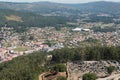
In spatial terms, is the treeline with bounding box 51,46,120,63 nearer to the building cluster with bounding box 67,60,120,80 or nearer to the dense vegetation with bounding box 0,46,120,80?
the dense vegetation with bounding box 0,46,120,80

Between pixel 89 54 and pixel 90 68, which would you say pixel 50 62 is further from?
pixel 90 68

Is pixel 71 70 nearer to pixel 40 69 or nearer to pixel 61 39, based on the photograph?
pixel 40 69

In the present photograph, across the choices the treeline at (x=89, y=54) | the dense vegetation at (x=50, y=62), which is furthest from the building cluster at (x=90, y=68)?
the treeline at (x=89, y=54)

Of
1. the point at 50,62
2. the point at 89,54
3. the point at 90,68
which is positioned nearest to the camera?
the point at 90,68

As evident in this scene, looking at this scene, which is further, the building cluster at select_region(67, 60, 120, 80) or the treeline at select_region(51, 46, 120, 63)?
the treeline at select_region(51, 46, 120, 63)

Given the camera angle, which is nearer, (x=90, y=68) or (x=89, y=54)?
(x=90, y=68)

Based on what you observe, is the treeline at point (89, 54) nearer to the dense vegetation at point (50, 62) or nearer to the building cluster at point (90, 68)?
the dense vegetation at point (50, 62)

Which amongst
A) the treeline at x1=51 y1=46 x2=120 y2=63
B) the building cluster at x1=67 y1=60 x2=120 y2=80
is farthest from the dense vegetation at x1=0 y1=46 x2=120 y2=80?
the building cluster at x1=67 y1=60 x2=120 y2=80

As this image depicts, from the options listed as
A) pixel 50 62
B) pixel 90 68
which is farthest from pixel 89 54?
pixel 90 68
